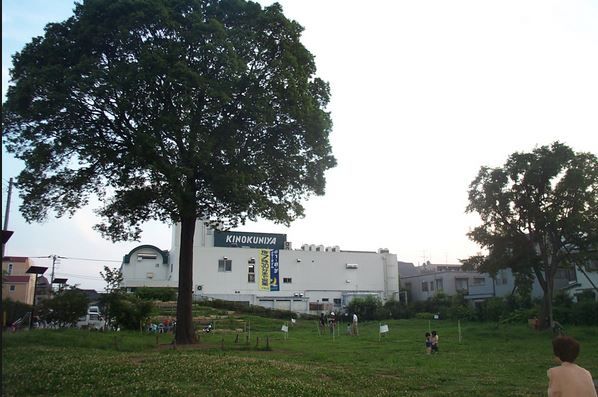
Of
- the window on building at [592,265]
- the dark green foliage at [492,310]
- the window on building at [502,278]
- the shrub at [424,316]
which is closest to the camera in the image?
the window on building at [592,265]

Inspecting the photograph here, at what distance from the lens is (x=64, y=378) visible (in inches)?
461

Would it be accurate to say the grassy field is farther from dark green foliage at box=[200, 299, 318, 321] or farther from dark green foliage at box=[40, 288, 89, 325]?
dark green foliage at box=[200, 299, 318, 321]

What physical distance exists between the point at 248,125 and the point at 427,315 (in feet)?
131

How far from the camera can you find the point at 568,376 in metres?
5.82

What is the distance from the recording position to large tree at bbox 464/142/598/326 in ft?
103

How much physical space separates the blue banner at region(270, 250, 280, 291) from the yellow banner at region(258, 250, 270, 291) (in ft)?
1.44

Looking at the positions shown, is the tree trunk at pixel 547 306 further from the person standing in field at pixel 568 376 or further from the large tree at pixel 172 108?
the person standing in field at pixel 568 376

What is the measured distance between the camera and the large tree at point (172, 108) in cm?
2050

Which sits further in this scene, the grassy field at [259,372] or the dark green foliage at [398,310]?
the dark green foliage at [398,310]

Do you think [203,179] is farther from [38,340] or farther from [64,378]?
[64,378]

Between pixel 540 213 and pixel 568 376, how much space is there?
95.7 ft

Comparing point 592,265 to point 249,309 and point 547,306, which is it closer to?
point 547,306

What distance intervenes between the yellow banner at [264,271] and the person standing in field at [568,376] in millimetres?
64683

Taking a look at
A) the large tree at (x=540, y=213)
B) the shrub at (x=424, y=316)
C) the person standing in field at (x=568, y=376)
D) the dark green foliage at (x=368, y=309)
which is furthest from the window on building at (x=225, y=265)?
the person standing in field at (x=568, y=376)
